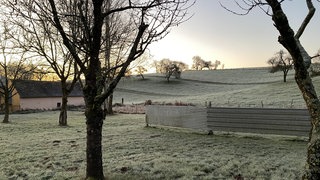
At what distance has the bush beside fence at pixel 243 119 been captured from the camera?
13.7 metres

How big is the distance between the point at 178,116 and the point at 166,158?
26.4 ft

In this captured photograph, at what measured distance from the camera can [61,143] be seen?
1402 centimetres

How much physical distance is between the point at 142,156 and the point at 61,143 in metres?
4.90

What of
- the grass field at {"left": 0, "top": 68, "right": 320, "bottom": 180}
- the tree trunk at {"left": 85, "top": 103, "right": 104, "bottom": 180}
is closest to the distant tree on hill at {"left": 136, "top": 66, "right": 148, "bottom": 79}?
the grass field at {"left": 0, "top": 68, "right": 320, "bottom": 180}

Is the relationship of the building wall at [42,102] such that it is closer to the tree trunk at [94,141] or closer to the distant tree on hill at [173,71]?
the distant tree on hill at [173,71]

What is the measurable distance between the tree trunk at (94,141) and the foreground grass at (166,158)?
54 cm

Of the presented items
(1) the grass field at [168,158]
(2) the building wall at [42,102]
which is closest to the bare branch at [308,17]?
(1) the grass field at [168,158]

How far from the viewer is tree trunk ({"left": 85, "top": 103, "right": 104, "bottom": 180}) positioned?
7492 millimetres

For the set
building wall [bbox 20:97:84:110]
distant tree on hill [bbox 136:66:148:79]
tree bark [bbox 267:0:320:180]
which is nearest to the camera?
tree bark [bbox 267:0:320:180]

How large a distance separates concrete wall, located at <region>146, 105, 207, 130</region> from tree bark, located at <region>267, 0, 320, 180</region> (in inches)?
417

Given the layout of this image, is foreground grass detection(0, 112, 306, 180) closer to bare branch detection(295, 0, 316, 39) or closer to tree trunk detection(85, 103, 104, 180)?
tree trunk detection(85, 103, 104, 180)

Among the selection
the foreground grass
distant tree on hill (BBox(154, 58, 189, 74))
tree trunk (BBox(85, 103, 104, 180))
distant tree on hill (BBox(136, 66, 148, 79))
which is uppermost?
distant tree on hill (BBox(154, 58, 189, 74))

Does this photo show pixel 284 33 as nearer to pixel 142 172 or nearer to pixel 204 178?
pixel 204 178

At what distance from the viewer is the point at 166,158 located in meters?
9.98
